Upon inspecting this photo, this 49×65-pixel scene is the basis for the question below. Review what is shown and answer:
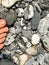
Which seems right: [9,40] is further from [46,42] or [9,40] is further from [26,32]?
[46,42]

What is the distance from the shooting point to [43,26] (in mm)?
2217

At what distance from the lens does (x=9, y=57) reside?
222cm

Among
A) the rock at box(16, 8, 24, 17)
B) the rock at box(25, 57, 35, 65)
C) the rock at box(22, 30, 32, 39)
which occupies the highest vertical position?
the rock at box(16, 8, 24, 17)

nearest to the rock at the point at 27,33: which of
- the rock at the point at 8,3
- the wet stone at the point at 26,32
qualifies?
the wet stone at the point at 26,32

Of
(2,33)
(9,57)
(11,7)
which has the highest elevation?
(11,7)

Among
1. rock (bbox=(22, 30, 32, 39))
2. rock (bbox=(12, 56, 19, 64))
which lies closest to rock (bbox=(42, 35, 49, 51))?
rock (bbox=(22, 30, 32, 39))

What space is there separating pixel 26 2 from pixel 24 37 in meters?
0.26

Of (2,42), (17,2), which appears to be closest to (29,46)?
(2,42)

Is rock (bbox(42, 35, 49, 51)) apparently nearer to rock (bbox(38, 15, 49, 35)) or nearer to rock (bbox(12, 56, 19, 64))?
rock (bbox(38, 15, 49, 35))

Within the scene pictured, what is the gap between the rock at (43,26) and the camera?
222 centimetres

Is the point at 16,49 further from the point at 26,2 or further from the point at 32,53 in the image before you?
the point at 26,2

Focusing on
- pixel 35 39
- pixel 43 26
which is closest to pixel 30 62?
pixel 35 39

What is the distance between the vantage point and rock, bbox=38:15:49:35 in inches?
87.3

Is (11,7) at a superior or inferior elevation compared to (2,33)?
superior
